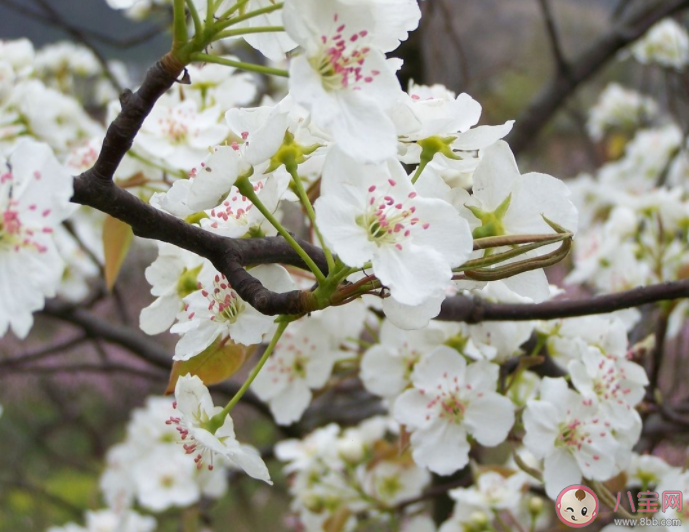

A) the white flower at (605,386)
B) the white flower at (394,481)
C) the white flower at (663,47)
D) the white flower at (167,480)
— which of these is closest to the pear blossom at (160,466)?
the white flower at (167,480)

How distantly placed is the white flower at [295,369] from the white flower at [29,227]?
0.46 m

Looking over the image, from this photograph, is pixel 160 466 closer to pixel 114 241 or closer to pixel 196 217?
pixel 114 241

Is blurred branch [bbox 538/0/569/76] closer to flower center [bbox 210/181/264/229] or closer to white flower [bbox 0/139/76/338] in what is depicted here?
flower center [bbox 210/181/264/229]

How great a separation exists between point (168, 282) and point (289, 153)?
0.22 meters

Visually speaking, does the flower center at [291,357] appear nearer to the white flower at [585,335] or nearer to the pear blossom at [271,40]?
the white flower at [585,335]

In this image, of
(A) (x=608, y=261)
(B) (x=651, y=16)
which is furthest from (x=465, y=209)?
(B) (x=651, y=16)

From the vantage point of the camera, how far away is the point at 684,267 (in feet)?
3.44

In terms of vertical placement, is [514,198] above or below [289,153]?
below

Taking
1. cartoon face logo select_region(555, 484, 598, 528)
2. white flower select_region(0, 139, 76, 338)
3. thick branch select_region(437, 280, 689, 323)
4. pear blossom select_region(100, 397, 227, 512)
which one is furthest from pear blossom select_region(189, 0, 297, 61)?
pear blossom select_region(100, 397, 227, 512)

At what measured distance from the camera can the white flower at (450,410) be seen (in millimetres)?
767

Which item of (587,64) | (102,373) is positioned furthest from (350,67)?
(102,373)

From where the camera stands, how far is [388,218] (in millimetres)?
501

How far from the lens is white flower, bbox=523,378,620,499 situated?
75 centimetres

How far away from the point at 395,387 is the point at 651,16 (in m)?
1.18
